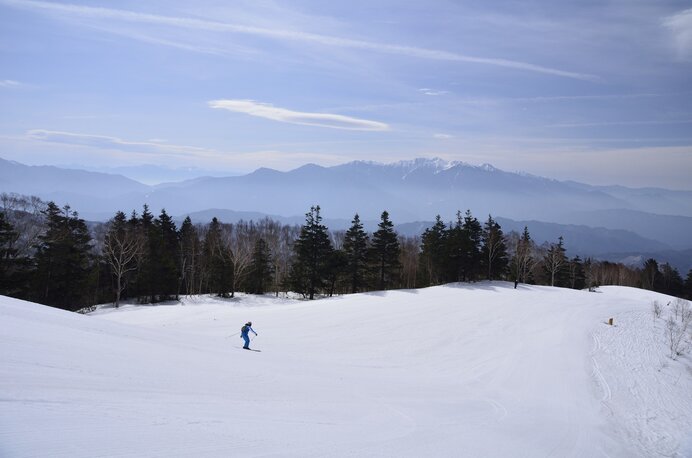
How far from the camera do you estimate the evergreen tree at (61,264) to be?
41.4 m

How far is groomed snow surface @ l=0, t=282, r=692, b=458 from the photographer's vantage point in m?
7.41

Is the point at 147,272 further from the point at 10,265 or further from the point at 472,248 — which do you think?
Answer: the point at 472,248

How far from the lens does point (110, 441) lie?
6.33m

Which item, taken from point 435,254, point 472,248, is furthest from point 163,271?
point 472,248

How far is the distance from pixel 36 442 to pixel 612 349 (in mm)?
31221

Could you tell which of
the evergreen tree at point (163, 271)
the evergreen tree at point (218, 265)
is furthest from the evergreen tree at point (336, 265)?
the evergreen tree at point (163, 271)

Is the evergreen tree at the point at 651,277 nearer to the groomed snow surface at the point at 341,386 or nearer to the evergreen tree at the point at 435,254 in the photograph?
the evergreen tree at the point at 435,254

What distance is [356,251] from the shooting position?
52.0 m

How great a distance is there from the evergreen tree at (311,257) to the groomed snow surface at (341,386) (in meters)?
19.2

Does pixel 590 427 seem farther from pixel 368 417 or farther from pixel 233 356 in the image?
pixel 233 356

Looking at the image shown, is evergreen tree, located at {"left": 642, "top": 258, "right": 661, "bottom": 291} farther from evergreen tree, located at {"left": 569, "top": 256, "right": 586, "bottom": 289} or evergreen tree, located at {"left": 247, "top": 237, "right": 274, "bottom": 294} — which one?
evergreen tree, located at {"left": 247, "top": 237, "right": 274, "bottom": 294}

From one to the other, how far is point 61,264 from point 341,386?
136 ft

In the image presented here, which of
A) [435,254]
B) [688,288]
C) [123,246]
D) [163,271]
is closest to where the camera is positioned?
[123,246]

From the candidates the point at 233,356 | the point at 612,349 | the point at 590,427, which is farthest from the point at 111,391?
the point at 612,349
